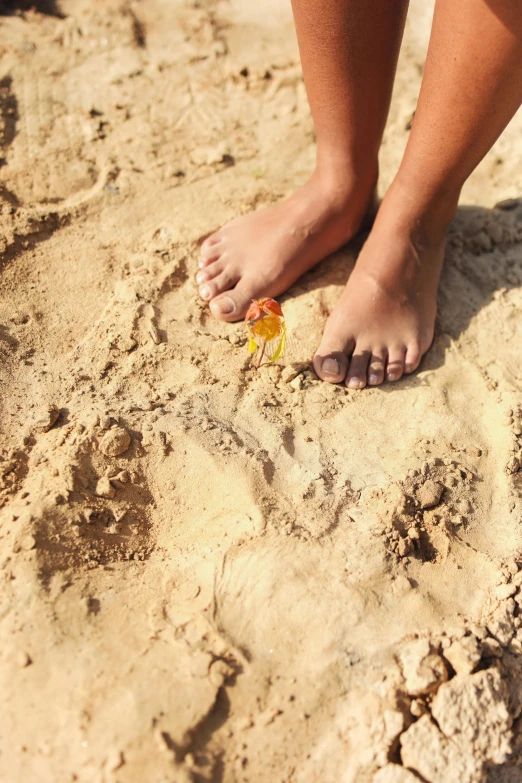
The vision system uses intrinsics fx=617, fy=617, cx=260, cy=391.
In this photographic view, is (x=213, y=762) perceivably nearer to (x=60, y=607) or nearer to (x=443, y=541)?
(x=60, y=607)

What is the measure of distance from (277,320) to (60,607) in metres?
0.92

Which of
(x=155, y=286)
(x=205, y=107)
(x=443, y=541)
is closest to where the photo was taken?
(x=443, y=541)

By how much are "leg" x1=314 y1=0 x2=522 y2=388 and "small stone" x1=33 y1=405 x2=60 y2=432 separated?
77 cm

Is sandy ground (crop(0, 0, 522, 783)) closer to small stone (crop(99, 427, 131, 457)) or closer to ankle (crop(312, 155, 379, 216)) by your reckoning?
small stone (crop(99, 427, 131, 457))

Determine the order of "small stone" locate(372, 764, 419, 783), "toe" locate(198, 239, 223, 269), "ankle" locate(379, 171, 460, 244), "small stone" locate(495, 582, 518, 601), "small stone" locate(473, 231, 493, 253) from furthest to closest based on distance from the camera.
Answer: "small stone" locate(473, 231, 493, 253), "toe" locate(198, 239, 223, 269), "ankle" locate(379, 171, 460, 244), "small stone" locate(495, 582, 518, 601), "small stone" locate(372, 764, 419, 783)

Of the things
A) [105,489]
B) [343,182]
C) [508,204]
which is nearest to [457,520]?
[105,489]

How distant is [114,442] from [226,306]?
2.03 ft

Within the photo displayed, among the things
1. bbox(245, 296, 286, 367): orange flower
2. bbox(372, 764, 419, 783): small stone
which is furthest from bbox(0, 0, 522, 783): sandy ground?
bbox(245, 296, 286, 367): orange flower

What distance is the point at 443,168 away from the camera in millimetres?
1754

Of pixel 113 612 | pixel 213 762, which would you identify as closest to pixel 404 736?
A: pixel 213 762

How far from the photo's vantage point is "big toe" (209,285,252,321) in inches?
78.0

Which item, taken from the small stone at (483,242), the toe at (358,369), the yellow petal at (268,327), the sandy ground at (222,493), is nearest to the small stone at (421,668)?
the sandy ground at (222,493)

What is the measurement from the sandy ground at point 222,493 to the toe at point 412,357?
6cm

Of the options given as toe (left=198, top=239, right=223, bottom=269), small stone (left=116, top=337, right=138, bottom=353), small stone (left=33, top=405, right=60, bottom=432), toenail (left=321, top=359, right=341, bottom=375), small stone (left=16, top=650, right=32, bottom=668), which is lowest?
small stone (left=16, top=650, right=32, bottom=668)
